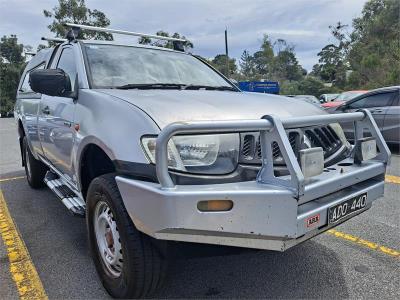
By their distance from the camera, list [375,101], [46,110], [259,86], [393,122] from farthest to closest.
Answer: [259,86] → [375,101] → [393,122] → [46,110]

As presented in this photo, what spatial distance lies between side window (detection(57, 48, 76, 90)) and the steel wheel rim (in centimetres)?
123

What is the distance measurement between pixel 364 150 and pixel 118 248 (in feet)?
5.95

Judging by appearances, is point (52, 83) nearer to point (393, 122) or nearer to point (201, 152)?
point (201, 152)

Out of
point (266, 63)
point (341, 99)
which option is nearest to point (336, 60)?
point (266, 63)

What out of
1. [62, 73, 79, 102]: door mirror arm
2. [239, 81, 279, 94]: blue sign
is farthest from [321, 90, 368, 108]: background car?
[239, 81, 279, 94]: blue sign

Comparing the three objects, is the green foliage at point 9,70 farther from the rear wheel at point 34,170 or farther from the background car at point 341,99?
the rear wheel at point 34,170

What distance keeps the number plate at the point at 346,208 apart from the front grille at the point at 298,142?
37 centimetres

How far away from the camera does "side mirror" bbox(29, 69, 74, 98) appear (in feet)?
10.6

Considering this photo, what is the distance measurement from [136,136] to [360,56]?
129ft

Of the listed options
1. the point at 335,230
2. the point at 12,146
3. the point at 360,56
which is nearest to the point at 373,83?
the point at 360,56

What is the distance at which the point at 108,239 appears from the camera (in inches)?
110

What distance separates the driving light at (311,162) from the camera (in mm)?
2344

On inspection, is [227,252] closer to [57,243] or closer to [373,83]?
[57,243]

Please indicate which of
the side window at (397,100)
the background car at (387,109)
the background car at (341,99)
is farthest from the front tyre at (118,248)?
the background car at (341,99)
